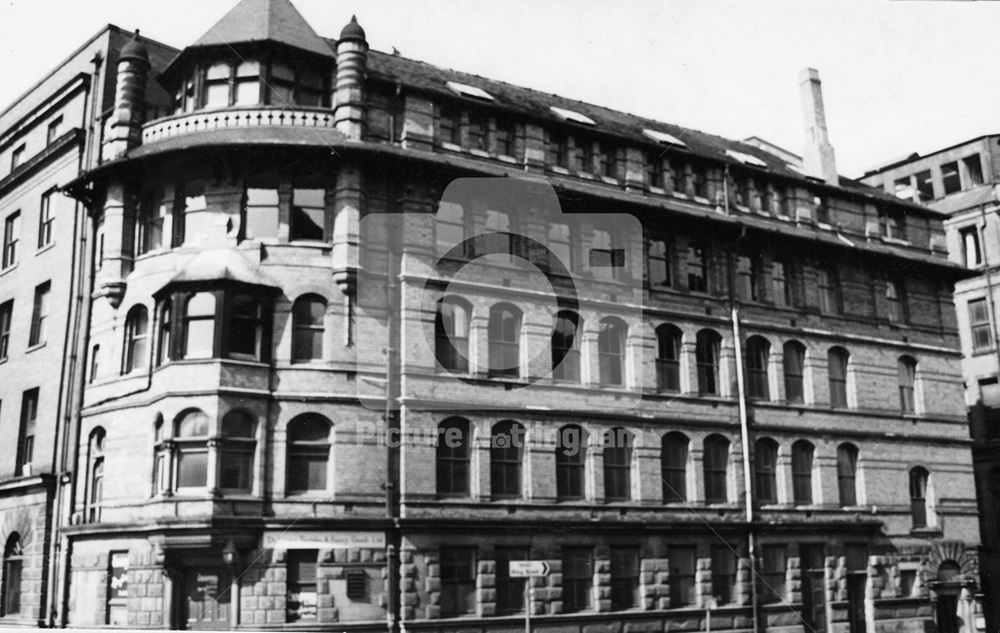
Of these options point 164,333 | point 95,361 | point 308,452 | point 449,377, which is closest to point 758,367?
point 449,377

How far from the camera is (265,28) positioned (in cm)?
2628

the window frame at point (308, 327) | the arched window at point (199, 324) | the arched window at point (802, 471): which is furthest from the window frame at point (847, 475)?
the arched window at point (199, 324)

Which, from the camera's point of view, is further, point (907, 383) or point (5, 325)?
point (907, 383)

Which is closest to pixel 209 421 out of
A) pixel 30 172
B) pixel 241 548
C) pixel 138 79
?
pixel 241 548

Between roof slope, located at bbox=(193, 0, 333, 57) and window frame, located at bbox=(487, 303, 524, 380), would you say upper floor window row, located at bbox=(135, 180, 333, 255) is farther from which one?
window frame, located at bbox=(487, 303, 524, 380)

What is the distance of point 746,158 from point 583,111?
583 centimetres

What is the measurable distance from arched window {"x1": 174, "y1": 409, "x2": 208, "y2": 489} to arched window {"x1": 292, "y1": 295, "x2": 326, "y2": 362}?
2691mm

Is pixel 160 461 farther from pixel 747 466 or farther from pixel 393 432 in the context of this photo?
pixel 747 466

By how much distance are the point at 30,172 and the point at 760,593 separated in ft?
81.7

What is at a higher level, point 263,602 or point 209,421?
point 209,421

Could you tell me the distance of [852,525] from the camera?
31.9 metres

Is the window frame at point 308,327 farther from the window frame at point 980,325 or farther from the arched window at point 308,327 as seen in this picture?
the window frame at point 980,325

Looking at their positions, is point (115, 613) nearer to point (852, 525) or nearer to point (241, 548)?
point (241, 548)

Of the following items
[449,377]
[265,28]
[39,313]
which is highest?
[265,28]
